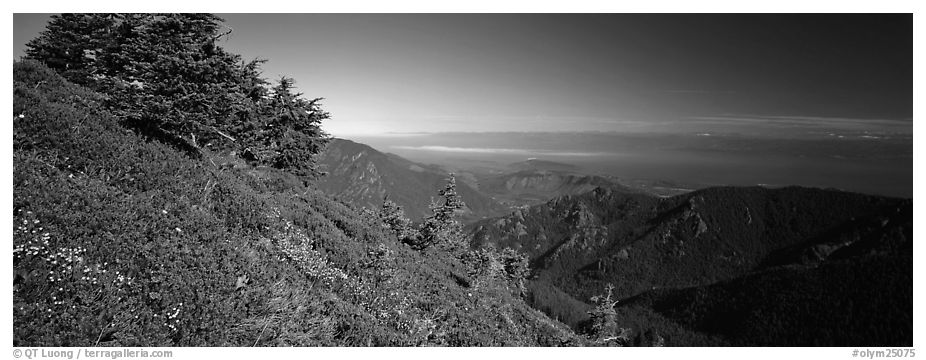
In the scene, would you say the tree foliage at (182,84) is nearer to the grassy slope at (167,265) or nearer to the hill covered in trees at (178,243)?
the hill covered in trees at (178,243)

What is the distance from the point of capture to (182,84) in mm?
13023

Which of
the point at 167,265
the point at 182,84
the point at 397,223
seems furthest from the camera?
the point at 397,223

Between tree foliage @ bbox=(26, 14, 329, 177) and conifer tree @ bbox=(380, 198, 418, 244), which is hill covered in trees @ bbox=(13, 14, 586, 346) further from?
conifer tree @ bbox=(380, 198, 418, 244)

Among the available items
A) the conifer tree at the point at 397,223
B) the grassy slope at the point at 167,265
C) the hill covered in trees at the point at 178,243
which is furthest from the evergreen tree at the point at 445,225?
the grassy slope at the point at 167,265

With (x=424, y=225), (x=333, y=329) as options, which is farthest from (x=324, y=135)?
(x=333, y=329)

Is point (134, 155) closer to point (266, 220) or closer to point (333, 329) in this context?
point (266, 220)

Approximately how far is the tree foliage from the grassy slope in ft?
5.06

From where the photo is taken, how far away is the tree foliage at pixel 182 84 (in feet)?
42.6

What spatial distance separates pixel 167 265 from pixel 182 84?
9.02 m

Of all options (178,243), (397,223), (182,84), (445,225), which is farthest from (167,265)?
(445,225)

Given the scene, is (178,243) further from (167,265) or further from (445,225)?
(445,225)

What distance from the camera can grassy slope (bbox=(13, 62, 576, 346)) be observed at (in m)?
5.41

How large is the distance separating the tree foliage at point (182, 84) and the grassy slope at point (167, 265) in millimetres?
1541
